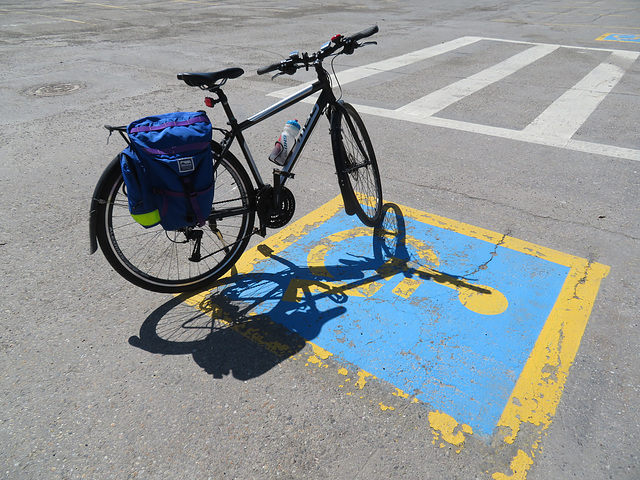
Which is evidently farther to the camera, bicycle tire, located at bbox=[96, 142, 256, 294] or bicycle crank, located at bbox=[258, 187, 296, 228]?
bicycle crank, located at bbox=[258, 187, 296, 228]

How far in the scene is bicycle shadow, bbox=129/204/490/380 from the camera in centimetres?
293

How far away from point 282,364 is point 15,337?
1.73m

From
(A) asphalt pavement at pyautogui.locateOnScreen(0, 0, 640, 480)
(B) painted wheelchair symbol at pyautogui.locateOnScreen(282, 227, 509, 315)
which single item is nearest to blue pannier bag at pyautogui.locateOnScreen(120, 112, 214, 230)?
(A) asphalt pavement at pyautogui.locateOnScreen(0, 0, 640, 480)

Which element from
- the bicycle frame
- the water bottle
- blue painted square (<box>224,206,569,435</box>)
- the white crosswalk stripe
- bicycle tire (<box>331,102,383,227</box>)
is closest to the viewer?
blue painted square (<box>224,206,569,435</box>)

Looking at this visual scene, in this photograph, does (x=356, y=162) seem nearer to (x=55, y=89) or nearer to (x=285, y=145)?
(x=285, y=145)

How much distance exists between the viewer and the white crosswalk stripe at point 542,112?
6.22 metres

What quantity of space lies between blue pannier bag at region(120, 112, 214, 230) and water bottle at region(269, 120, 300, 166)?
2.16 feet

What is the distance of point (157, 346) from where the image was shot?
9.82 ft

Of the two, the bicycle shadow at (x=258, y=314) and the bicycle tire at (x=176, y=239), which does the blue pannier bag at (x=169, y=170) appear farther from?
the bicycle shadow at (x=258, y=314)

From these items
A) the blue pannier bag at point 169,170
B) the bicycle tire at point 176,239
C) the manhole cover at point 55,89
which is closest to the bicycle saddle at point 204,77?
the blue pannier bag at point 169,170

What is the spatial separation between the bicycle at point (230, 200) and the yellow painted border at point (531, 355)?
26 cm

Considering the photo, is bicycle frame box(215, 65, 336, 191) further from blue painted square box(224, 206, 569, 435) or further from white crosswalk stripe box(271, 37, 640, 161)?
white crosswalk stripe box(271, 37, 640, 161)

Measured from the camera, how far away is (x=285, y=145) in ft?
11.6

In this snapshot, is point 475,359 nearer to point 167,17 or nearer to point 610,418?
point 610,418
